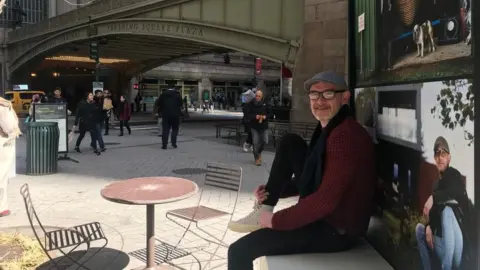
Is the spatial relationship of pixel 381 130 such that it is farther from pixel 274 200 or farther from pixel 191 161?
pixel 191 161

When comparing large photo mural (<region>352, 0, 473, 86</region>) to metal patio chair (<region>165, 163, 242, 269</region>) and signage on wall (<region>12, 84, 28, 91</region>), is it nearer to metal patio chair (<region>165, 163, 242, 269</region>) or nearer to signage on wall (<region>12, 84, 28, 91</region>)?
metal patio chair (<region>165, 163, 242, 269</region>)

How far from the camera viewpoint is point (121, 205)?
6543 mm

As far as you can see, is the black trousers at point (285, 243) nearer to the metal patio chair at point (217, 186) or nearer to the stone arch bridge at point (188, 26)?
the metal patio chair at point (217, 186)

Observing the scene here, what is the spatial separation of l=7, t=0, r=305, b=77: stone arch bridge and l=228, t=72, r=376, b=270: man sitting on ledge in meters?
11.1

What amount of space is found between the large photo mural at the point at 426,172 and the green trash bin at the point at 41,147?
735cm

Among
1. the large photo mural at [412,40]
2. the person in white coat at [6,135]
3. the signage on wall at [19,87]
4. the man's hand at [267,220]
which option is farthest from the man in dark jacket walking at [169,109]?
the signage on wall at [19,87]

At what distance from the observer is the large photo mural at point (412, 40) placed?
1.77 metres

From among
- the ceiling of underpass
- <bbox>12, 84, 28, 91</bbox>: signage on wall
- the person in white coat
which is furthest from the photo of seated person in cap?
<bbox>12, 84, 28, 91</bbox>: signage on wall

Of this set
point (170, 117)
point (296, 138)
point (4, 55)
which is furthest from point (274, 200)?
point (4, 55)

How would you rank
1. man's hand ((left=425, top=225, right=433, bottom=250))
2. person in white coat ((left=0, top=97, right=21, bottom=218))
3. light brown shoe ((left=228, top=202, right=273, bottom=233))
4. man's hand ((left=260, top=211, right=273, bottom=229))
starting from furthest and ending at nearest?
person in white coat ((left=0, top=97, right=21, bottom=218)), light brown shoe ((left=228, top=202, right=273, bottom=233)), man's hand ((left=260, top=211, right=273, bottom=229)), man's hand ((left=425, top=225, right=433, bottom=250))

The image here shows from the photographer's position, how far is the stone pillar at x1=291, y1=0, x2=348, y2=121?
12.6 metres

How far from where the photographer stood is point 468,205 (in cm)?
169

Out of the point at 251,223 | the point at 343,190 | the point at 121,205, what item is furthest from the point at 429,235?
the point at 121,205

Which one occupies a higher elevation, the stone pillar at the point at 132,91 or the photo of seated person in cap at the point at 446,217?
the stone pillar at the point at 132,91
